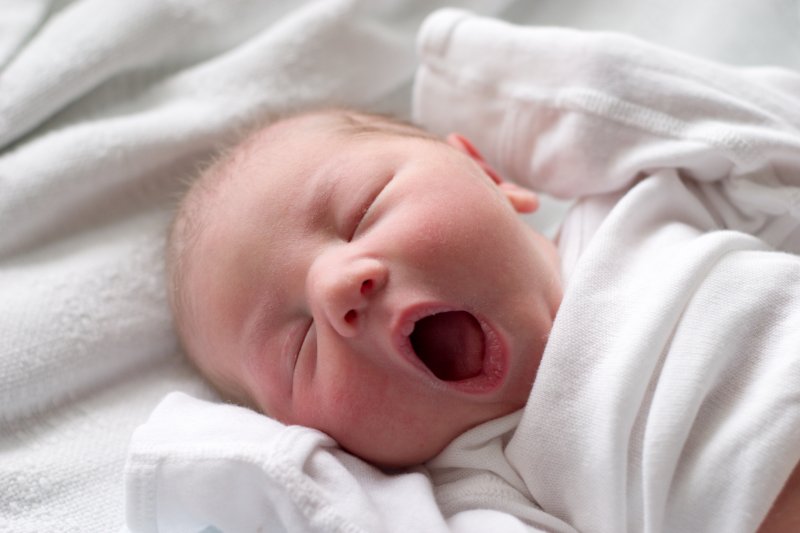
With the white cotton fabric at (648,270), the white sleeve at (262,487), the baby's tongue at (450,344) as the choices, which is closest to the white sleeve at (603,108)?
the white cotton fabric at (648,270)

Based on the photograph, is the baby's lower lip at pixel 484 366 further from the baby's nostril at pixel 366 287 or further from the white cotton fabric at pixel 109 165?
the white cotton fabric at pixel 109 165

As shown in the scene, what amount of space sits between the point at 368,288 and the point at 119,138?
0.60 metres

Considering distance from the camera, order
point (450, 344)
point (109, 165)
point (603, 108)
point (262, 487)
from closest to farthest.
A: point (262, 487)
point (450, 344)
point (603, 108)
point (109, 165)

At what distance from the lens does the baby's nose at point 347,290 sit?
937 millimetres

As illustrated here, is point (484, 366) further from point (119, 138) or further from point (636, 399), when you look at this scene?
point (119, 138)

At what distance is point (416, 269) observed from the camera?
0.98m

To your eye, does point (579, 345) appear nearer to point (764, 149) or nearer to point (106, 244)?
point (764, 149)

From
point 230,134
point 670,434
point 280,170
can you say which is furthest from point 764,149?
point 230,134

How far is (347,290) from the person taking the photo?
36.8 inches

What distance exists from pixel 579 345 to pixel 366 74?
0.75 m

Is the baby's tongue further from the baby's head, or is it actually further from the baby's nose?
the baby's nose

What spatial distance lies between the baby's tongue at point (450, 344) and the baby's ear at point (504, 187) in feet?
0.84

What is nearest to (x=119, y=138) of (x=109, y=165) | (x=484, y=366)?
(x=109, y=165)

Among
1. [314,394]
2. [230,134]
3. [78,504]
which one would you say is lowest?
[78,504]
